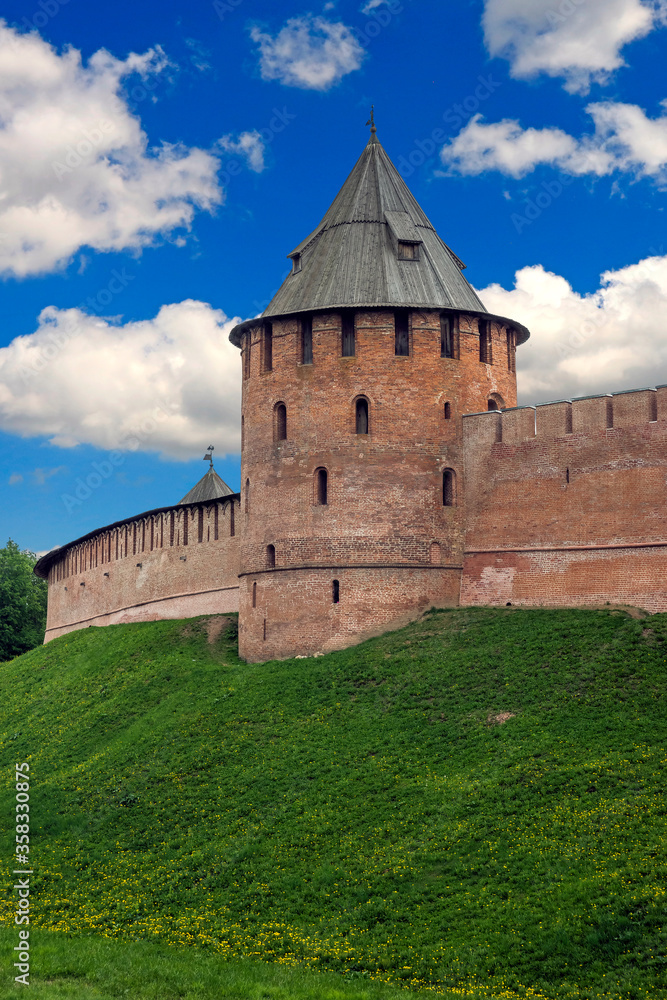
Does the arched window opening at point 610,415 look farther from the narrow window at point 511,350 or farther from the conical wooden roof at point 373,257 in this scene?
the conical wooden roof at point 373,257

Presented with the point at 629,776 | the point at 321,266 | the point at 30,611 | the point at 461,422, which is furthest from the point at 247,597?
the point at 30,611

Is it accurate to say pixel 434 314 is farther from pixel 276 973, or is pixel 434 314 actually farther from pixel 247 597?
pixel 276 973

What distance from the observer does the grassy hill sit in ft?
48.0

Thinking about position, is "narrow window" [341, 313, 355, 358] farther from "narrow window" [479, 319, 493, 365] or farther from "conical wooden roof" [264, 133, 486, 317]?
"narrow window" [479, 319, 493, 365]

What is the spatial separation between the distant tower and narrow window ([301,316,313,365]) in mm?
39

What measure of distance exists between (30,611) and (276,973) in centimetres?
4419

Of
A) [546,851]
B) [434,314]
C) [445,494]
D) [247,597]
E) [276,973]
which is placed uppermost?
[434,314]

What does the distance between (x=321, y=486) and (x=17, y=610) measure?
3037cm

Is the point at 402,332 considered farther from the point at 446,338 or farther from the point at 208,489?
the point at 208,489

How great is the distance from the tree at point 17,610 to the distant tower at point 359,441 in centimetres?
2686

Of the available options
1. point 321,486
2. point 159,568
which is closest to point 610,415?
point 321,486

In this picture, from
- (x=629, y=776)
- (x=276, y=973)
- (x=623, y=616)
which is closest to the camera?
(x=276, y=973)

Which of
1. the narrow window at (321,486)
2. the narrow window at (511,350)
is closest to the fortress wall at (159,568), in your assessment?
the narrow window at (321,486)

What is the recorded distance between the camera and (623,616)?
77.5ft
